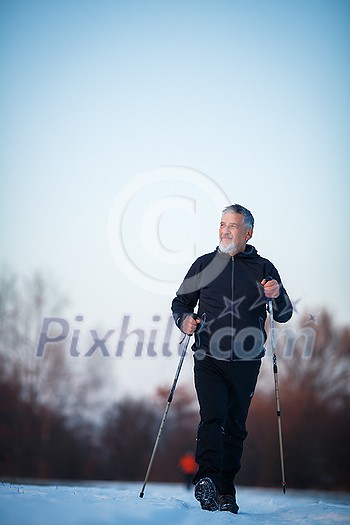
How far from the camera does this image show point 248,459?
3288 centimetres

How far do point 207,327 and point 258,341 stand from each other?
418 millimetres

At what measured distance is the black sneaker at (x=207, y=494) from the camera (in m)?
4.36

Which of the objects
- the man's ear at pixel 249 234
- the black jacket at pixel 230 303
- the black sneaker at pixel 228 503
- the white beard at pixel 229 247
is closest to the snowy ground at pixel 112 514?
the black sneaker at pixel 228 503

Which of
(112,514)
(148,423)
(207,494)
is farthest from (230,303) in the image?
(148,423)

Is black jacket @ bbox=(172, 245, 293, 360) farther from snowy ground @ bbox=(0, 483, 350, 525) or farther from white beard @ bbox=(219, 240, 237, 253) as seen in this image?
snowy ground @ bbox=(0, 483, 350, 525)

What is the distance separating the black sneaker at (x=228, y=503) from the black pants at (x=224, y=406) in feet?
0.18

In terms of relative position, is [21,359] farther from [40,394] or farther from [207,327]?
[207,327]

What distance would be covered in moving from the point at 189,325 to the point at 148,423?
1374 inches

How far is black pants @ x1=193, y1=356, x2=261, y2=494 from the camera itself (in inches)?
186

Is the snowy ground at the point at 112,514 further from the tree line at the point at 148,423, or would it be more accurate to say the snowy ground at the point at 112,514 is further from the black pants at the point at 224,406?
the tree line at the point at 148,423

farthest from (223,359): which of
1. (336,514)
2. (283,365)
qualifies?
(283,365)

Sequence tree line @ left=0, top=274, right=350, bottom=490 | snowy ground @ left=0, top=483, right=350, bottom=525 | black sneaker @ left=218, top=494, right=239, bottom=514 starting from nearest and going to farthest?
snowy ground @ left=0, top=483, right=350, bottom=525 → black sneaker @ left=218, top=494, right=239, bottom=514 → tree line @ left=0, top=274, right=350, bottom=490

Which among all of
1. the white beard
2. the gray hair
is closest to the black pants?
the white beard

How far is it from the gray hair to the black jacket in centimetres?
20
